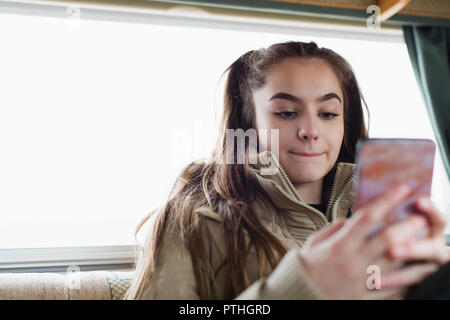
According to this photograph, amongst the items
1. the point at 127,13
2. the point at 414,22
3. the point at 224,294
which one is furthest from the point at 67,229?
the point at 414,22

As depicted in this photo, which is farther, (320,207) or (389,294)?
(320,207)

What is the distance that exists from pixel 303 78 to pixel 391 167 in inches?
11.5

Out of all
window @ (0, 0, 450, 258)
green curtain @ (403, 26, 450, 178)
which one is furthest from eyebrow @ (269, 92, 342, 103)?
green curtain @ (403, 26, 450, 178)

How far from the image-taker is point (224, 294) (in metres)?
0.55

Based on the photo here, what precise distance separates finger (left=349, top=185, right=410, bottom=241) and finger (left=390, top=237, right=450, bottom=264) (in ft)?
0.08

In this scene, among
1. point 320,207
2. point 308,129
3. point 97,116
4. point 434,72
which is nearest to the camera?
point 308,129

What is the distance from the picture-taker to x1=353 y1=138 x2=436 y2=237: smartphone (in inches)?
14.6

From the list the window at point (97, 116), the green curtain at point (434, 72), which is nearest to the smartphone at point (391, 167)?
the window at point (97, 116)

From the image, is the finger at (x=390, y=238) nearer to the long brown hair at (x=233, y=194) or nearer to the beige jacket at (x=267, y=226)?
the beige jacket at (x=267, y=226)

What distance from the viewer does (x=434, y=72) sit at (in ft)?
4.41

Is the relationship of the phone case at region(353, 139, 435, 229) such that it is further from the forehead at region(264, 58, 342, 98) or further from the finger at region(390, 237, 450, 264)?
the forehead at region(264, 58, 342, 98)

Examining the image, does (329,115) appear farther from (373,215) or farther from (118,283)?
(118,283)

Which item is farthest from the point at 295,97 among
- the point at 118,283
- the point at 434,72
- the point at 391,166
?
the point at 434,72
